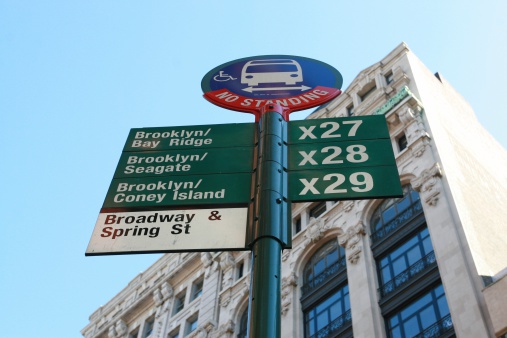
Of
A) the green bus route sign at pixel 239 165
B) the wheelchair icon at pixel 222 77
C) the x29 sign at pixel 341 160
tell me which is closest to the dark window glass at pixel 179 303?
the wheelchair icon at pixel 222 77

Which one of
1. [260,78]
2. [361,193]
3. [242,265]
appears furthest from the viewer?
[242,265]

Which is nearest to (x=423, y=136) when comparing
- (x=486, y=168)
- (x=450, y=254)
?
(x=486, y=168)

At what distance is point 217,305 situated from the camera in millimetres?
40656

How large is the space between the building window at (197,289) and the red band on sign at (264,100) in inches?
1395

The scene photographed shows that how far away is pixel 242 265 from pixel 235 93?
32.7 meters

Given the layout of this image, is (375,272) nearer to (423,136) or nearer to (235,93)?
(423,136)

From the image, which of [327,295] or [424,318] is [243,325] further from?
[424,318]

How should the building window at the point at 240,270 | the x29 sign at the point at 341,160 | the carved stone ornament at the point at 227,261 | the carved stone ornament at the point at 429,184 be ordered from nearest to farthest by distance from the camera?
the x29 sign at the point at 341,160 < the carved stone ornament at the point at 429,184 < the building window at the point at 240,270 < the carved stone ornament at the point at 227,261

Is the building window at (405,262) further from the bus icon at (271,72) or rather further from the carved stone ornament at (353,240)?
the bus icon at (271,72)

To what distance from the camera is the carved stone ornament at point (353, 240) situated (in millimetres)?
32125

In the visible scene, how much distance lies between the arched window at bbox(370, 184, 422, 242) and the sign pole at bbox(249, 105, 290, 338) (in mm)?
24013

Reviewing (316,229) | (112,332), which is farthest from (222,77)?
(112,332)

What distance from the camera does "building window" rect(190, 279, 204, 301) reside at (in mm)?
45194

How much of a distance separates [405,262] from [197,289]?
780 inches
